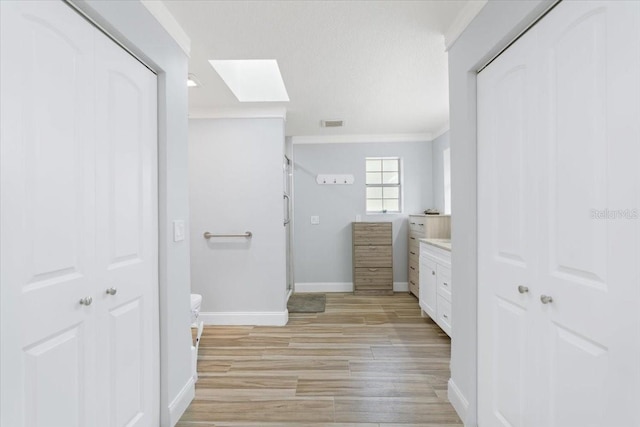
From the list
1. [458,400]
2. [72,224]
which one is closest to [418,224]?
[458,400]

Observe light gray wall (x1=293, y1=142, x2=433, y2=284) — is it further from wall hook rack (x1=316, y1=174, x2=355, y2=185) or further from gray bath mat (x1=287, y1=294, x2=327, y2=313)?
gray bath mat (x1=287, y1=294, x2=327, y2=313)

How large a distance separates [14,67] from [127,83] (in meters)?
0.59

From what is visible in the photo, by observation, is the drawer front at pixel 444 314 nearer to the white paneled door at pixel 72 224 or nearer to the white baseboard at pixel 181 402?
the white baseboard at pixel 181 402

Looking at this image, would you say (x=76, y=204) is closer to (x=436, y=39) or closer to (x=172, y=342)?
(x=172, y=342)

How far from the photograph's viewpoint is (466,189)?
1856mm

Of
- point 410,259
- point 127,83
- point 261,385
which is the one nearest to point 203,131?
point 127,83

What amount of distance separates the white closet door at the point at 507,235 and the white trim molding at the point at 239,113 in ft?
A: 7.38

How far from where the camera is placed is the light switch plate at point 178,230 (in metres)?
1.94

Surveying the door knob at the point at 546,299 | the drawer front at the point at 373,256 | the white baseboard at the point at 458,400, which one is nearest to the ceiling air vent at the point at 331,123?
the drawer front at the point at 373,256

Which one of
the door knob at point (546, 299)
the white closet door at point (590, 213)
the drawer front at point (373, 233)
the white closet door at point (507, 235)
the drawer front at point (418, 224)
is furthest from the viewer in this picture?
the drawer front at point (373, 233)

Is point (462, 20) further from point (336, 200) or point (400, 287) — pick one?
point (400, 287)

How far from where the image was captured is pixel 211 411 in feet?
6.72

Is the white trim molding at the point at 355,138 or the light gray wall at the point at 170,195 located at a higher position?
the white trim molding at the point at 355,138

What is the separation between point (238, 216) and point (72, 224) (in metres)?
2.38
